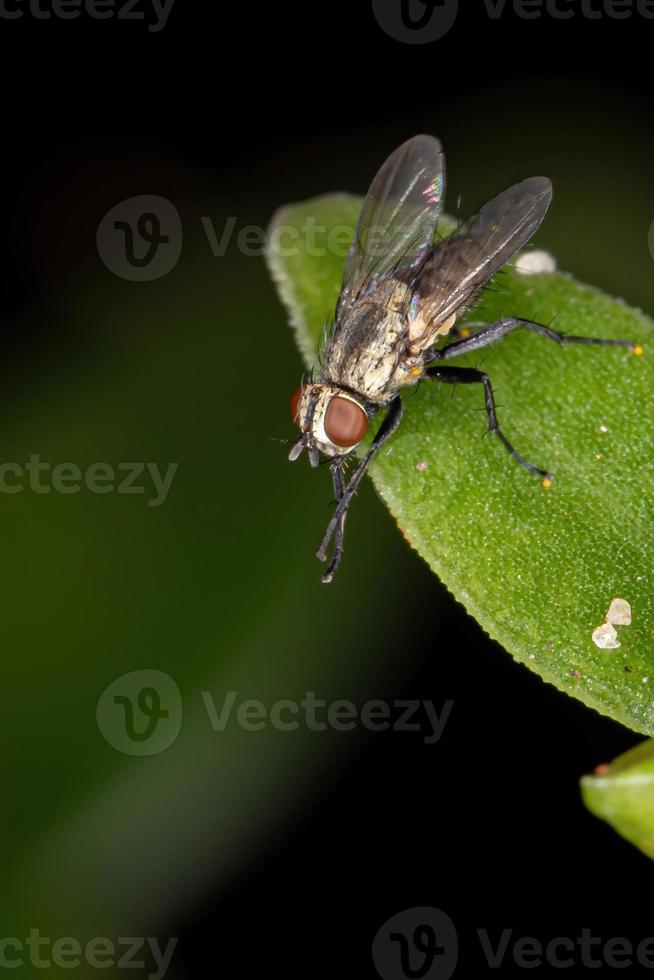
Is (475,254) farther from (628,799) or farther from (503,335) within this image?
(628,799)

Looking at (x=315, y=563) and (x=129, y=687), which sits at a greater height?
(x=315, y=563)

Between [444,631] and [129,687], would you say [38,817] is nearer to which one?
[129,687]

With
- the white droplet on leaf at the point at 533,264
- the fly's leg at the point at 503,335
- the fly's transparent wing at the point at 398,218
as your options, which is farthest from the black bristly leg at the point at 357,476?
the white droplet on leaf at the point at 533,264

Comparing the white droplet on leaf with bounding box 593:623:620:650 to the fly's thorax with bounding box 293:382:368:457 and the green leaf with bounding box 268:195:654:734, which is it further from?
the fly's thorax with bounding box 293:382:368:457

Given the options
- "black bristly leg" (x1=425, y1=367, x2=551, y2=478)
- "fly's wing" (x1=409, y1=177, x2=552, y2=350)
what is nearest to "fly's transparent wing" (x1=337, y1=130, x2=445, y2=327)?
"fly's wing" (x1=409, y1=177, x2=552, y2=350)

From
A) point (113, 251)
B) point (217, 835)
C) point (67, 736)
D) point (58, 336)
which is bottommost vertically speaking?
point (217, 835)

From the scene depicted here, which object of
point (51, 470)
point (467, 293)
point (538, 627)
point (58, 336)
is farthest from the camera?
point (58, 336)

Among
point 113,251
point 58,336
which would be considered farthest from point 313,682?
point 113,251
